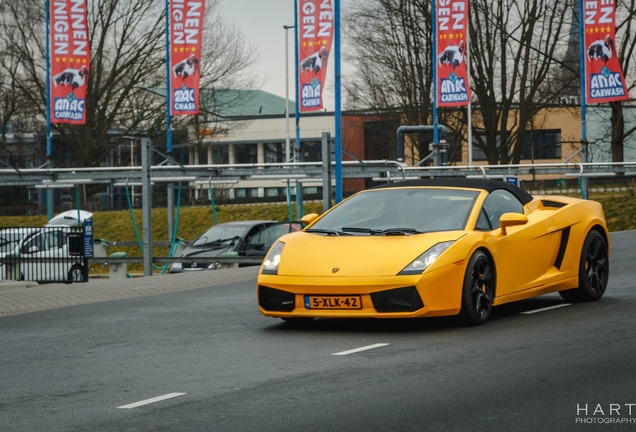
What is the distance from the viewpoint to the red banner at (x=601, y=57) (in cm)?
2802

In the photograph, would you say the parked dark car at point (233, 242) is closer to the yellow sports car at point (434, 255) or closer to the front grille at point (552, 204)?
the front grille at point (552, 204)

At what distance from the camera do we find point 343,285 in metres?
9.92

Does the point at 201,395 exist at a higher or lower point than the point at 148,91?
lower

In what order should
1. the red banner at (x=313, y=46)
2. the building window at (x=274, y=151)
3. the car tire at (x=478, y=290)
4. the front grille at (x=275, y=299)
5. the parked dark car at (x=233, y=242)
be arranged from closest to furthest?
1. the car tire at (x=478, y=290)
2. the front grille at (x=275, y=299)
3. the parked dark car at (x=233, y=242)
4. the red banner at (x=313, y=46)
5. the building window at (x=274, y=151)

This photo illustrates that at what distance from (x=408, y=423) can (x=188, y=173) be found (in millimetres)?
18894

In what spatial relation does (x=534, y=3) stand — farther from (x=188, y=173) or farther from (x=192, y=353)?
(x=192, y=353)

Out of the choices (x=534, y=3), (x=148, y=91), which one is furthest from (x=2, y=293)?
(x=148, y=91)

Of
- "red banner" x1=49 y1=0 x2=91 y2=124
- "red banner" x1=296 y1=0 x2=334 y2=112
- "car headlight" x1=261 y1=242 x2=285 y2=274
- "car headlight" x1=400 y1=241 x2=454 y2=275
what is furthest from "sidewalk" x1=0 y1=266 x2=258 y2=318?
"red banner" x1=296 y1=0 x2=334 y2=112

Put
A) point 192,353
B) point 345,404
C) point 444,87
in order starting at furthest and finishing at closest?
point 444,87
point 192,353
point 345,404

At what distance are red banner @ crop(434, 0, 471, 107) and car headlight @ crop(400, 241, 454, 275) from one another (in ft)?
70.4

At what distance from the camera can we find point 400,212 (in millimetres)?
11055

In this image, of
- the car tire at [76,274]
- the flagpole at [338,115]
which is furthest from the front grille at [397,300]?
the car tire at [76,274]

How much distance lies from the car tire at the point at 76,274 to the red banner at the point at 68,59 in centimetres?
507

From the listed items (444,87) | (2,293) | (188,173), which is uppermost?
(444,87)
